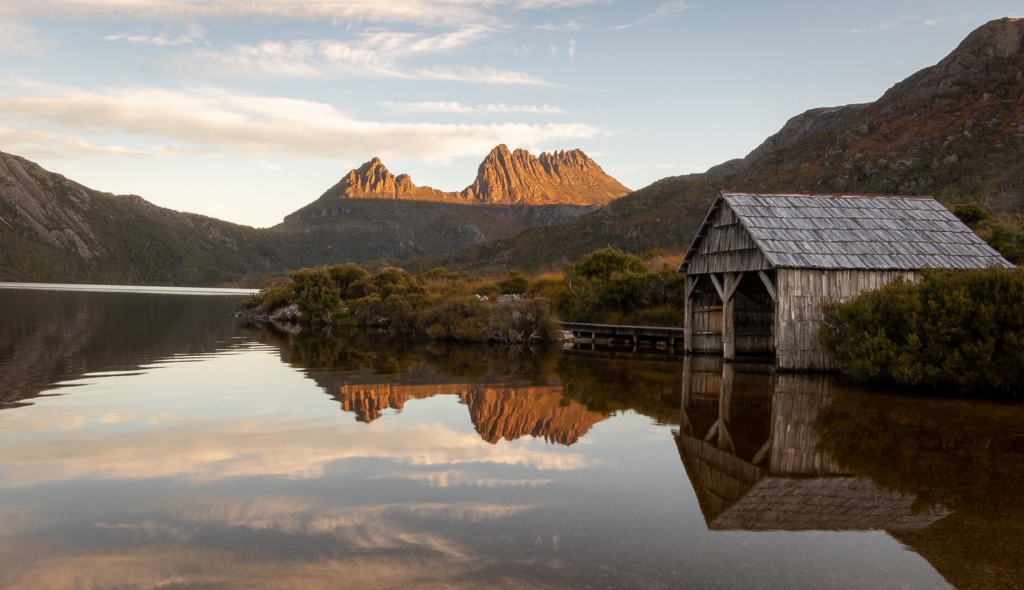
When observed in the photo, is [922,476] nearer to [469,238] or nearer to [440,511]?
[440,511]

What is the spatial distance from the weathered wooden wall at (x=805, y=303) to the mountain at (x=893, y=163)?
30.5m

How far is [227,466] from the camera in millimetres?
10078

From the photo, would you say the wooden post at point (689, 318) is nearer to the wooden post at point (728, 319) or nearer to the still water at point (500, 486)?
the wooden post at point (728, 319)

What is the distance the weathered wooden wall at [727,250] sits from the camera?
72.4ft

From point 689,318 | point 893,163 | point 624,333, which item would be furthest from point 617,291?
point 893,163

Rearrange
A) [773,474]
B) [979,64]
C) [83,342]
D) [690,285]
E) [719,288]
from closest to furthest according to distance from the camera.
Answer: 1. [773,474]
2. [719,288]
3. [690,285]
4. [83,342]
5. [979,64]

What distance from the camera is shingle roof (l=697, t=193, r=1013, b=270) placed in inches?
822

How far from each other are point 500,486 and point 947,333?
1200cm

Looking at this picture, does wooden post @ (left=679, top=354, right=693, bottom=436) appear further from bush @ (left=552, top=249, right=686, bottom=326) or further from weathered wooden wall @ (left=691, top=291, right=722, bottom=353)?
bush @ (left=552, top=249, right=686, bottom=326)

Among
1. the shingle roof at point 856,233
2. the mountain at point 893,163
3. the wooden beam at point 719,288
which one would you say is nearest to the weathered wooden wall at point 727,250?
the wooden beam at point 719,288

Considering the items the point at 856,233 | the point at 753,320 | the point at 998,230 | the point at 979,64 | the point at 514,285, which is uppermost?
the point at 979,64

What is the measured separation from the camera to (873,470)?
32.7 ft

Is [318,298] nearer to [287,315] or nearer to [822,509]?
[287,315]

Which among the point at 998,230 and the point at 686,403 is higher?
the point at 998,230
